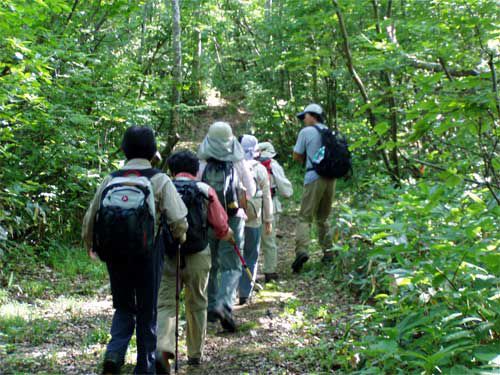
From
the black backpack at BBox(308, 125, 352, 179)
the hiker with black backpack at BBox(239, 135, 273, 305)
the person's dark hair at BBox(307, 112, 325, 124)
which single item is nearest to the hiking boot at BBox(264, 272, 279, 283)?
the hiker with black backpack at BBox(239, 135, 273, 305)

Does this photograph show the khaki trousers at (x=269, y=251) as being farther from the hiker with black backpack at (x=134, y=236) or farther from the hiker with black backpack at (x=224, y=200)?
the hiker with black backpack at (x=134, y=236)

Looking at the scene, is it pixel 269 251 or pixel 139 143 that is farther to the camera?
pixel 269 251

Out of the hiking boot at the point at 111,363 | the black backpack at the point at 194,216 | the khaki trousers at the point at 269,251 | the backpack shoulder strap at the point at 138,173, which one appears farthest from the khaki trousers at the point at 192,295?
the khaki trousers at the point at 269,251

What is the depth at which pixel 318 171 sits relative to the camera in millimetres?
8289

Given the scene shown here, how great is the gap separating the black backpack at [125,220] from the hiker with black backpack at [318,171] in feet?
15.1

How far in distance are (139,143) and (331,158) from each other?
451cm

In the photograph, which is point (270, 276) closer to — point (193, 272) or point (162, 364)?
point (193, 272)

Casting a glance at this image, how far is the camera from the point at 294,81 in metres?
18.6

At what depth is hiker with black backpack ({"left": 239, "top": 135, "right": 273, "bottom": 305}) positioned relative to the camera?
7.13m

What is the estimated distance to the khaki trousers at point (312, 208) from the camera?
27.7ft

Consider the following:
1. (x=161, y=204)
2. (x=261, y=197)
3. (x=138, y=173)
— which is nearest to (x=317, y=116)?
(x=261, y=197)

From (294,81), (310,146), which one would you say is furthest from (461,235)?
(294,81)

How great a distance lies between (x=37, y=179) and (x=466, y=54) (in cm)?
757

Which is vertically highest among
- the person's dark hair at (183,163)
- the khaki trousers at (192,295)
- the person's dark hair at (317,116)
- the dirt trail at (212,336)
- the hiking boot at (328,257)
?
the person's dark hair at (317,116)
